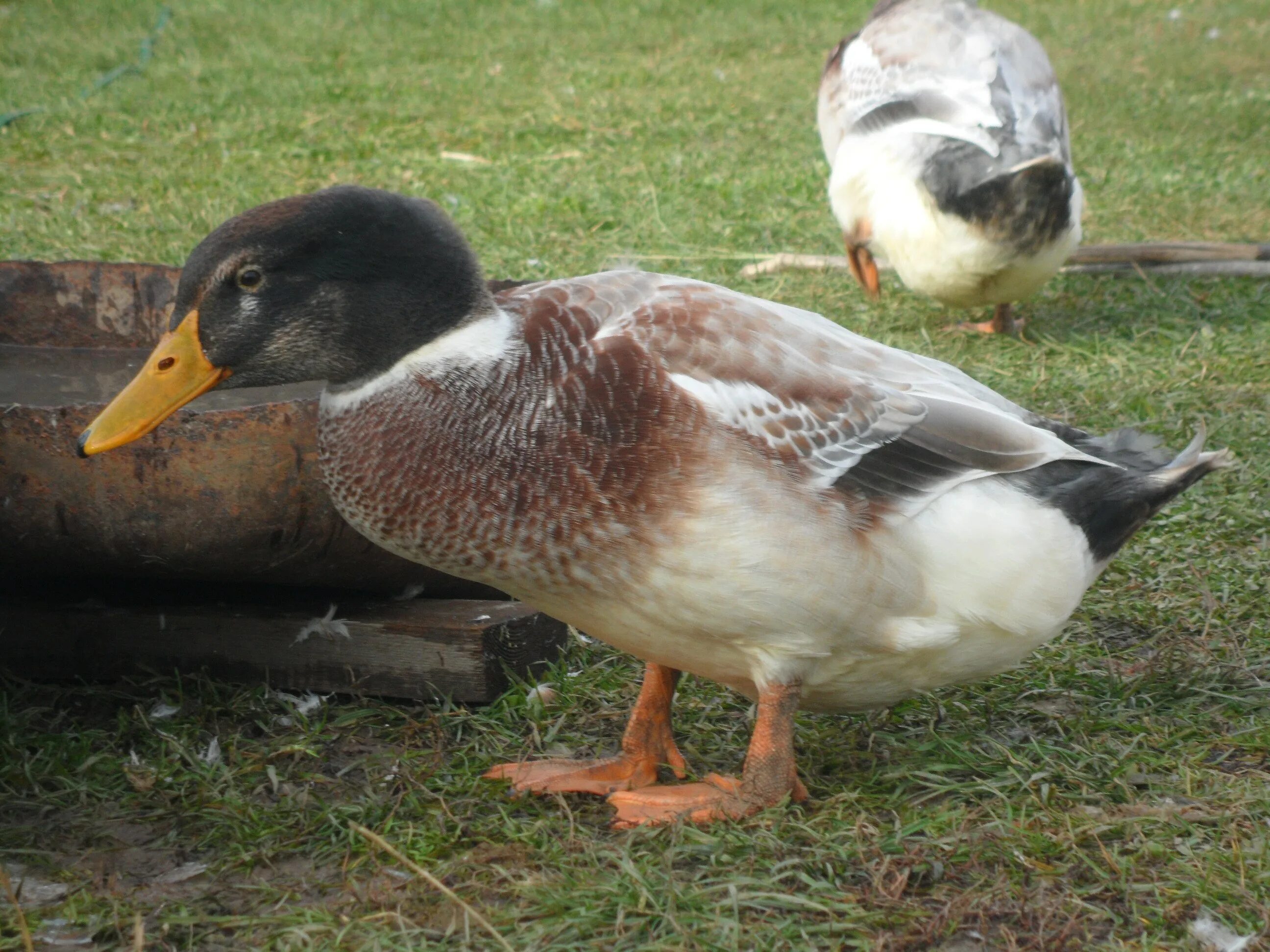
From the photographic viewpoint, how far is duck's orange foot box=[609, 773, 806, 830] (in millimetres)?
2479

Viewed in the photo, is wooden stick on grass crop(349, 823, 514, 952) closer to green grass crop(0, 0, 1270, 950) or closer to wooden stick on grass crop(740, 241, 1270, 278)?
green grass crop(0, 0, 1270, 950)

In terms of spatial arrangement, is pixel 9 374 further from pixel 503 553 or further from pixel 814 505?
pixel 814 505

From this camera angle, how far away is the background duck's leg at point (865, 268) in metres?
5.51

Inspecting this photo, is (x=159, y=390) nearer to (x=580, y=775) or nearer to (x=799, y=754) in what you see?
(x=580, y=775)

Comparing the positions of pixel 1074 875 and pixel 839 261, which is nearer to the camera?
pixel 1074 875

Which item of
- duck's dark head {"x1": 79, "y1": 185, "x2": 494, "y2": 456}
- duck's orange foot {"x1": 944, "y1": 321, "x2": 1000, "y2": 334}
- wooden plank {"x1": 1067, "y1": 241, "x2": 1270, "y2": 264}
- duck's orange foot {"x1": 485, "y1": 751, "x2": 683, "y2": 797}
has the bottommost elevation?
duck's orange foot {"x1": 485, "y1": 751, "x2": 683, "y2": 797}

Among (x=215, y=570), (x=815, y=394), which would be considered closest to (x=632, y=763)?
(x=815, y=394)

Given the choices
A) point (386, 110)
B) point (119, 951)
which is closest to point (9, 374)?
point (119, 951)

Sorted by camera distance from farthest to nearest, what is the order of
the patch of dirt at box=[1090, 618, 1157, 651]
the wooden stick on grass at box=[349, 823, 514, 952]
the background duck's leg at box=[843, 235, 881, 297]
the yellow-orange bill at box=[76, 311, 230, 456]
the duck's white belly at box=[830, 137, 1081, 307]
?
the background duck's leg at box=[843, 235, 881, 297] → the duck's white belly at box=[830, 137, 1081, 307] → the patch of dirt at box=[1090, 618, 1157, 651] → the yellow-orange bill at box=[76, 311, 230, 456] → the wooden stick on grass at box=[349, 823, 514, 952]

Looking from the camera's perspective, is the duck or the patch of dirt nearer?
the patch of dirt

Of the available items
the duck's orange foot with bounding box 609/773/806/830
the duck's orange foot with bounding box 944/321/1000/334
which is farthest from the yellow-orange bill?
the duck's orange foot with bounding box 944/321/1000/334

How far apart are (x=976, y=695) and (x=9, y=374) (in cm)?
250

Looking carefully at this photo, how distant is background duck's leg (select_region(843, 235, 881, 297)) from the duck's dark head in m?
3.31

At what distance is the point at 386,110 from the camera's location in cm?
856
